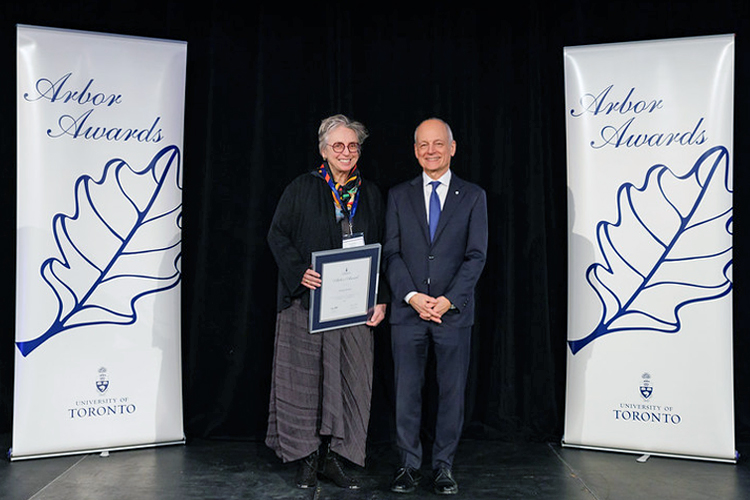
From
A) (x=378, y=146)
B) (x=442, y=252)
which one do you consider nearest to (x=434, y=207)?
(x=442, y=252)

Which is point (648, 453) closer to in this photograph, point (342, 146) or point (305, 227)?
point (305, 227)

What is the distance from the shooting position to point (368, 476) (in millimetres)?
3676

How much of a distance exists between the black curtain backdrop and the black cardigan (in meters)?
0.83

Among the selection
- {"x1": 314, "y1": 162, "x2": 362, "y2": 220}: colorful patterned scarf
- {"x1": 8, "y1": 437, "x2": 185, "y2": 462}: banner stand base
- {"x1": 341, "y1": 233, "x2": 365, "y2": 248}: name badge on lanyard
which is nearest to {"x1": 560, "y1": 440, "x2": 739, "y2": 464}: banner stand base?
{"x1": 341, "y1": 233, "x2": 365, "y2": 248}: name badge on lanyard

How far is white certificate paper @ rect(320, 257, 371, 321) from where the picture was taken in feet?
11.1

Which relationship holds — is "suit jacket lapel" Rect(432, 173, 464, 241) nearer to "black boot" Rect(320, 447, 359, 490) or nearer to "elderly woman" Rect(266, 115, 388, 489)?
"elderly woman" Rect(266, 115, 388, 489)

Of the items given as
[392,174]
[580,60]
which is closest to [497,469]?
[392,174]

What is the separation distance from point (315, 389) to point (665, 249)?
195 cm

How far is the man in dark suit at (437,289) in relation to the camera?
3.41 metres

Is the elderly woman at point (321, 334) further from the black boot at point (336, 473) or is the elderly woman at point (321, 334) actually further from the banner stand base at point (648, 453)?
the banner stand base at point (648, 453)

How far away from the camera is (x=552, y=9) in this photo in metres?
4.35

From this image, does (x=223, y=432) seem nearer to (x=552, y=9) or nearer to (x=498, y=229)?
(x=498, y=229)

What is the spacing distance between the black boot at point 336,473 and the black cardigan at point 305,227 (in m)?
0.74

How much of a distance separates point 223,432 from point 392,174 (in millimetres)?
1774
